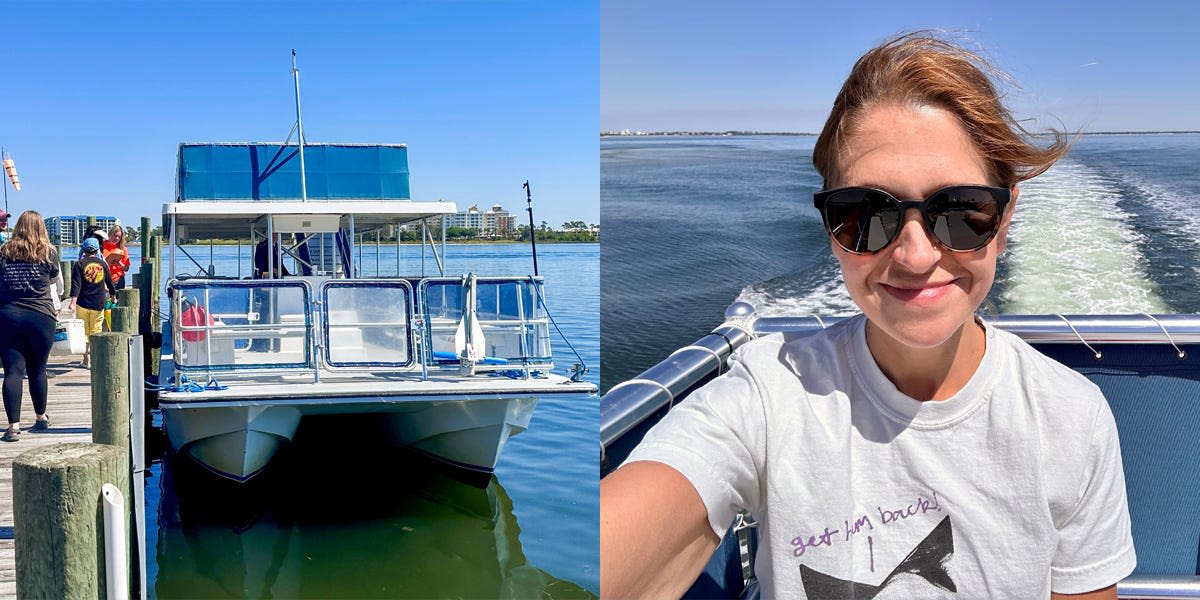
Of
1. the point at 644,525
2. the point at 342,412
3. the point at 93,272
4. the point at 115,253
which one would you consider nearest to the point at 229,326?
the point at 342,412

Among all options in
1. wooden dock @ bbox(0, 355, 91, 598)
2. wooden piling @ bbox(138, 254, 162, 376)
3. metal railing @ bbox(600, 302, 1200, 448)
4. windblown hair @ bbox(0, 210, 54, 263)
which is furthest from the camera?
wooden piling @ bbox(138, 254, 162, 376)

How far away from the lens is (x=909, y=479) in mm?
1312

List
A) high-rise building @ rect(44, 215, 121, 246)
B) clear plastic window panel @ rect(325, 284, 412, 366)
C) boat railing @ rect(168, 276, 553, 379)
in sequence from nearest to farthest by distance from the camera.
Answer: boat railing @ rect(168, 276, 553, 379) < clear plastic window panel @ rect(325, 284, 412, 366) < high-rise building @ rect(44, 215, 121, 246)

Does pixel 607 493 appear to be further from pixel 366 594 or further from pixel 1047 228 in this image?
pixel 1047 228

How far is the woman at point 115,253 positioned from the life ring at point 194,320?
4.57m

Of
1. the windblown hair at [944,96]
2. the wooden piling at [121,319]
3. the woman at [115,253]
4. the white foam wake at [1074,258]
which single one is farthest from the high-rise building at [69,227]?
the windblown hair at [944,96]

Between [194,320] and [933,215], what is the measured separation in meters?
7.42

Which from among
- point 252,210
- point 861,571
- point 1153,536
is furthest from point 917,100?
point 252,210

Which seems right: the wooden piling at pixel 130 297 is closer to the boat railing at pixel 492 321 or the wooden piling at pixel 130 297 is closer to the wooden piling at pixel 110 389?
the boat railing at pixel 492 321

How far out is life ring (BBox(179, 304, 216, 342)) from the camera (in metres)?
7.65

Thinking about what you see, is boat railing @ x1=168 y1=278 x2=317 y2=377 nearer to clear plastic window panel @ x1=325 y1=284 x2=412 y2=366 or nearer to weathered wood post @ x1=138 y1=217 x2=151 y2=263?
clear plastic window panel @ x1=325 y1=284 x2=412 y2=366

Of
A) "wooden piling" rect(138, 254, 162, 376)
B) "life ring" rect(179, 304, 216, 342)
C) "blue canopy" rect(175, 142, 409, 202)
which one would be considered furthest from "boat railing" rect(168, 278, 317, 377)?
"wooden piling" rect(138, 254, 162, 376)

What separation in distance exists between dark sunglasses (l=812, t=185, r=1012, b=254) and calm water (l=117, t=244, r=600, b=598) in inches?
238

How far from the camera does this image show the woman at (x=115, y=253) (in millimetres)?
11656
